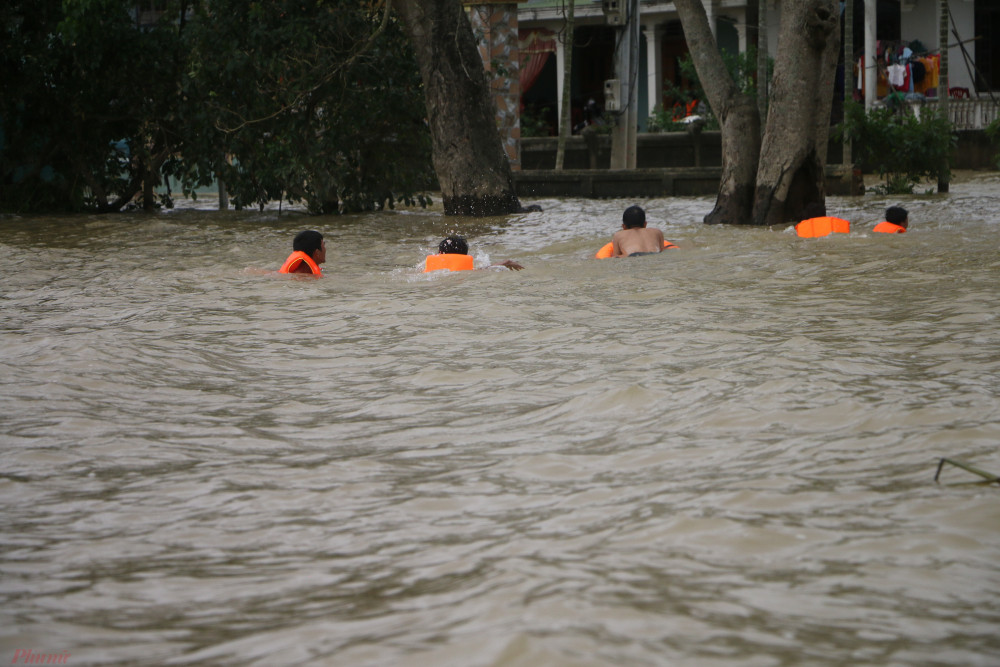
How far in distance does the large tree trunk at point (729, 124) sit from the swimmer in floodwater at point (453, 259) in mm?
6334

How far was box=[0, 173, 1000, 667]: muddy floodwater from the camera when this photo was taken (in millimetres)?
2840

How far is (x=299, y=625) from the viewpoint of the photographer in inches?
115

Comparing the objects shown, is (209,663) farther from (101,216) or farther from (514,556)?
(101,216)

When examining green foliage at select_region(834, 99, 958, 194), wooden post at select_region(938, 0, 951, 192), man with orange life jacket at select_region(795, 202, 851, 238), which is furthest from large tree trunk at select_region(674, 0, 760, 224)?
wooden post at select_region(938, 0, 951, 192)

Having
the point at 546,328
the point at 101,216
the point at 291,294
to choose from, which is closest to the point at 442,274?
the point at 291,294

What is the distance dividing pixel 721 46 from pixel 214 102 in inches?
643

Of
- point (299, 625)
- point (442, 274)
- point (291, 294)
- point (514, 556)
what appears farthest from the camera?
point (442, 274)

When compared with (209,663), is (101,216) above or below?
above

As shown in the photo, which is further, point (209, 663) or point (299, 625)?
point (299, 625)

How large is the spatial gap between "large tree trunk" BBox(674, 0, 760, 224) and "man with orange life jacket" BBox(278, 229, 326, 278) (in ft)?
23.8

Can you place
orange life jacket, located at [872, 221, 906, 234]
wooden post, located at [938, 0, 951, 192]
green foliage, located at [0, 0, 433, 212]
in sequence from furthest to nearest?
wooden post, located at [938, 0, 951, 192], green foliage, located at [0, 0, 433, 212], orange life jacket, located at [872, 221, 906, 234]

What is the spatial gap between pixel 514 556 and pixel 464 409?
215 centimetres

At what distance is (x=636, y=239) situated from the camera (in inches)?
464

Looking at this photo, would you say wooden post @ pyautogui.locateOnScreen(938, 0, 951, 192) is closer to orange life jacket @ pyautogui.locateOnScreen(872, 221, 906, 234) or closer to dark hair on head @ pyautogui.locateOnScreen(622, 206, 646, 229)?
orange life jacket @ pyautogui.locateOnScreen(872, 221, 906, 234)
